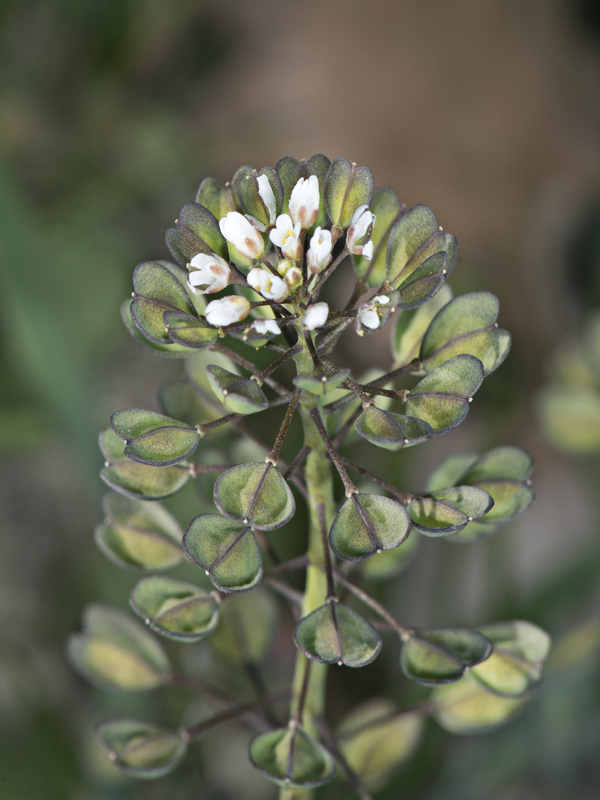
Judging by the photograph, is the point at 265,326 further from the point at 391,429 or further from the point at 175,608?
the point at 175,608

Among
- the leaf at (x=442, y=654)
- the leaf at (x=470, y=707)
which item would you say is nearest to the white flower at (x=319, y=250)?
the leaf at (x=442, y=654)

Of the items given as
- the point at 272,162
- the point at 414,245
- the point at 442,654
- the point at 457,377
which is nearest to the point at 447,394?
the point at 457,377

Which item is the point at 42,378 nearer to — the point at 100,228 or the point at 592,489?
the point at 100,228

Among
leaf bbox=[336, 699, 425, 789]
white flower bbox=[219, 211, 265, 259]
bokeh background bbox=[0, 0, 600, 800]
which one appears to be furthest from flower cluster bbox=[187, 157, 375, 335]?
bokeh background bbox=[0, 0, 600, 800]

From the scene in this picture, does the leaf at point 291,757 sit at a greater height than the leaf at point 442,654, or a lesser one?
lesser

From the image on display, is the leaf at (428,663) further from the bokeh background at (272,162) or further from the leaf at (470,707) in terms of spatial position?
the bokeh background at (272,162)

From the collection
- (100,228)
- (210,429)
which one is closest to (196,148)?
(100,228)
